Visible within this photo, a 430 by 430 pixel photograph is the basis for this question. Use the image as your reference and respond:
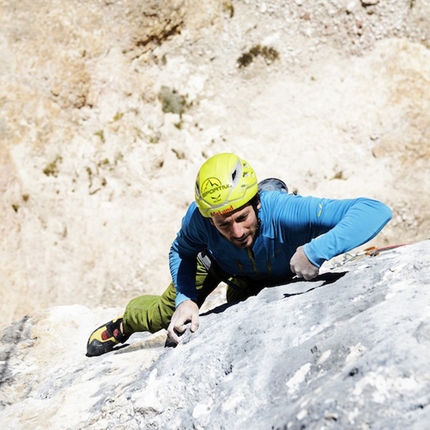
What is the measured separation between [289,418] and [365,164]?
13.5 meters

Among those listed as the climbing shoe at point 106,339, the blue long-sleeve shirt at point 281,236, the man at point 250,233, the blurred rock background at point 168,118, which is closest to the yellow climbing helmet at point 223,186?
the man at point 250,233

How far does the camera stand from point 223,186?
14.8 feet

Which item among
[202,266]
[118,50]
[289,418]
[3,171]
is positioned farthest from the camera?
[118,50]

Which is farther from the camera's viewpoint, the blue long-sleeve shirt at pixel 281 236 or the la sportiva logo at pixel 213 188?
the la sportiva logo at pixel 213 188

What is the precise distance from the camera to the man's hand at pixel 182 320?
4.95m

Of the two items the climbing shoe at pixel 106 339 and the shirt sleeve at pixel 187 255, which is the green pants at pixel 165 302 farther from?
the shirt sleeve at pixel 187 255

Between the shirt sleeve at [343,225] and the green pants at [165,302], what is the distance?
4.09ft

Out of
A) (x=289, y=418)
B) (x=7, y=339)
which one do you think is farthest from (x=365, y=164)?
(x=289, y=418)

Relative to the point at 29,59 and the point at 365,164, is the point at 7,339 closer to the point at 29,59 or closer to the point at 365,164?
the point at 29,59

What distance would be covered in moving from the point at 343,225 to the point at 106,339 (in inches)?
130

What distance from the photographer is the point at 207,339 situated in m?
4.58

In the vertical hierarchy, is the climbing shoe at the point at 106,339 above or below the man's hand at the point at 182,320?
below

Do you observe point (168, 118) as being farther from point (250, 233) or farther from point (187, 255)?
point (250, 233)

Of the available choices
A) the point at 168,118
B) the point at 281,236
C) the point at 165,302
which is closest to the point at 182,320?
the point at 165,302
